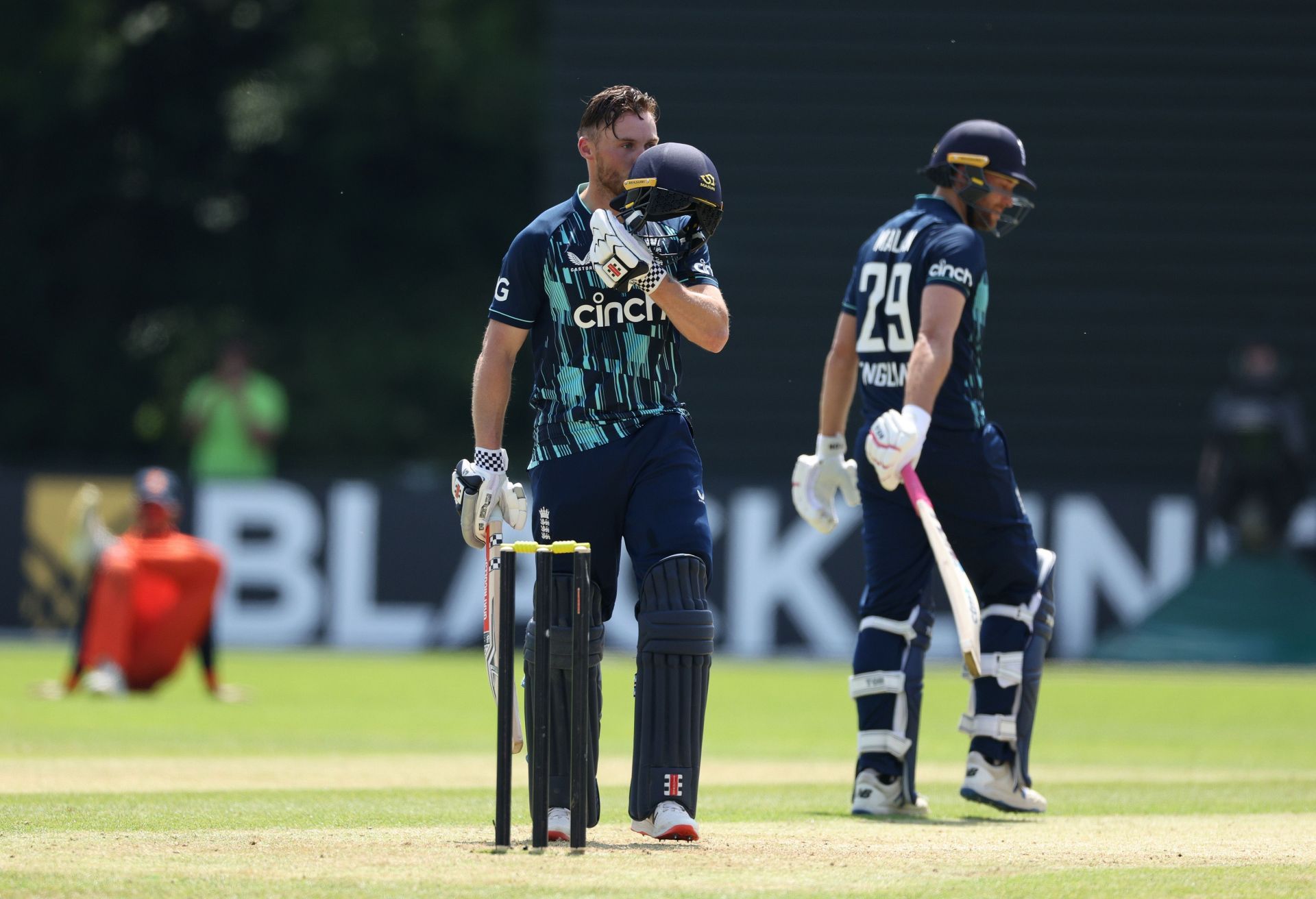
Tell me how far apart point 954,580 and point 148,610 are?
730cm

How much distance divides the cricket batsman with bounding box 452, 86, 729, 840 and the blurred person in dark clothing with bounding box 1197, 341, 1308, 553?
1050 centimetres

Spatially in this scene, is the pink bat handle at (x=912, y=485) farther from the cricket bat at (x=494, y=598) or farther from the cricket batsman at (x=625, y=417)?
the cricket bat at (x=494, y=598)

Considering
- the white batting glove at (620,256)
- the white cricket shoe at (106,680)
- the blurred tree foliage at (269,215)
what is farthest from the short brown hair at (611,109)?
the blurred tree foliage at (269,215)

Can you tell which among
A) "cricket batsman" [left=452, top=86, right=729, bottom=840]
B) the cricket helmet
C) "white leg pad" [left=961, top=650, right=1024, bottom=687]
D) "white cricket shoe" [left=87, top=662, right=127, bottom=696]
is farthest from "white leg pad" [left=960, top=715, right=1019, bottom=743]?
the cricket helmet

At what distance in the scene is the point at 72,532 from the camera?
53.3ft

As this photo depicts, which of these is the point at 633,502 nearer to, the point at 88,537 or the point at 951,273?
the point at 951,273

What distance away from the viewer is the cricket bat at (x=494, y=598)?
5934mm

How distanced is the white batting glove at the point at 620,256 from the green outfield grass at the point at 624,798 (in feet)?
4.95

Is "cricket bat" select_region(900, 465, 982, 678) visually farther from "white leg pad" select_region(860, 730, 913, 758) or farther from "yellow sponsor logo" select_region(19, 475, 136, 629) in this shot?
"yellow sponsor logo" select_region(19, 475, 136, 629)

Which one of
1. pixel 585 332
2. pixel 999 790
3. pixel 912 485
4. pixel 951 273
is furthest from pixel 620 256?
pixel 999 790

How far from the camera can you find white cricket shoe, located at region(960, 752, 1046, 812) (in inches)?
Answer: 286

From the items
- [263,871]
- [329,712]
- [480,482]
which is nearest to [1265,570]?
[329,712]

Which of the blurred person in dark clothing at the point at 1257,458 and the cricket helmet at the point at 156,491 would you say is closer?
the cricket helmet at the point at 156,491

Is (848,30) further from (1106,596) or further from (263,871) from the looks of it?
(263,871)
